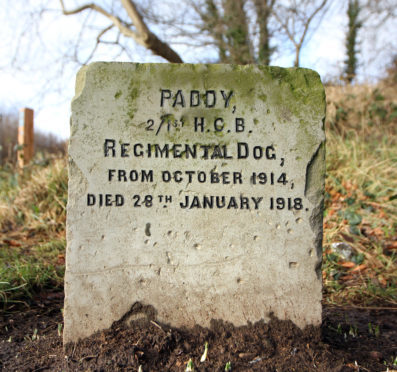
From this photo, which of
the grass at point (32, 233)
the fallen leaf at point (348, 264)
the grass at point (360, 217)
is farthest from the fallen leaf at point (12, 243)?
the fallen leaf at point (348, 264)

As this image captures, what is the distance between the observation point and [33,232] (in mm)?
4766

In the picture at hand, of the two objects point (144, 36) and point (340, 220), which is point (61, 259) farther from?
point (144, 36)

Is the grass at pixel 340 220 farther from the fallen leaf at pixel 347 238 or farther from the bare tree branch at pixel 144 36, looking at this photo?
the bare tree branch at pixel 144 36

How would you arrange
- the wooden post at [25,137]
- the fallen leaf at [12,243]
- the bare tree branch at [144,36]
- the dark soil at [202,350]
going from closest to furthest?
the dark soil at [202,350] < the fallen leaf at [12,243] < the wooden post at [25,137] < the bare tree branch at [144,36]

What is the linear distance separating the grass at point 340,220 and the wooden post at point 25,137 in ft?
1.53

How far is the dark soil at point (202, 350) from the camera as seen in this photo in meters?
1.81

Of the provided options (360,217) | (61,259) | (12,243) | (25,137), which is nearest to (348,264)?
(360,217)

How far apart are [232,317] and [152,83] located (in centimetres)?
132

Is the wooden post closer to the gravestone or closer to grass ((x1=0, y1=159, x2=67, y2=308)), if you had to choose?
grass ((x1=0, y1=159, x2=67, y2=308))

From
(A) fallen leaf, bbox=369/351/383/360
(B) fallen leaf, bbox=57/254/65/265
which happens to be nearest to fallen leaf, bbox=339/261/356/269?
(A) fallen leaf, bbox=369/351/383/360

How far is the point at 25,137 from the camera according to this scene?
22.6 feet

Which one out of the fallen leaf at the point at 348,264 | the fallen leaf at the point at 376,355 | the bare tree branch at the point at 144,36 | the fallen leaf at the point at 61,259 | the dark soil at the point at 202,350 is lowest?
the fallen leaf at the point at 376,355

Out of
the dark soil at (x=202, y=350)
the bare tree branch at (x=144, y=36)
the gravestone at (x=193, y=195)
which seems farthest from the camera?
the bare tree branch at (x=144, y=36)

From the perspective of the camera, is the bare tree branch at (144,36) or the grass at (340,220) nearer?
the grass at (340,220)
